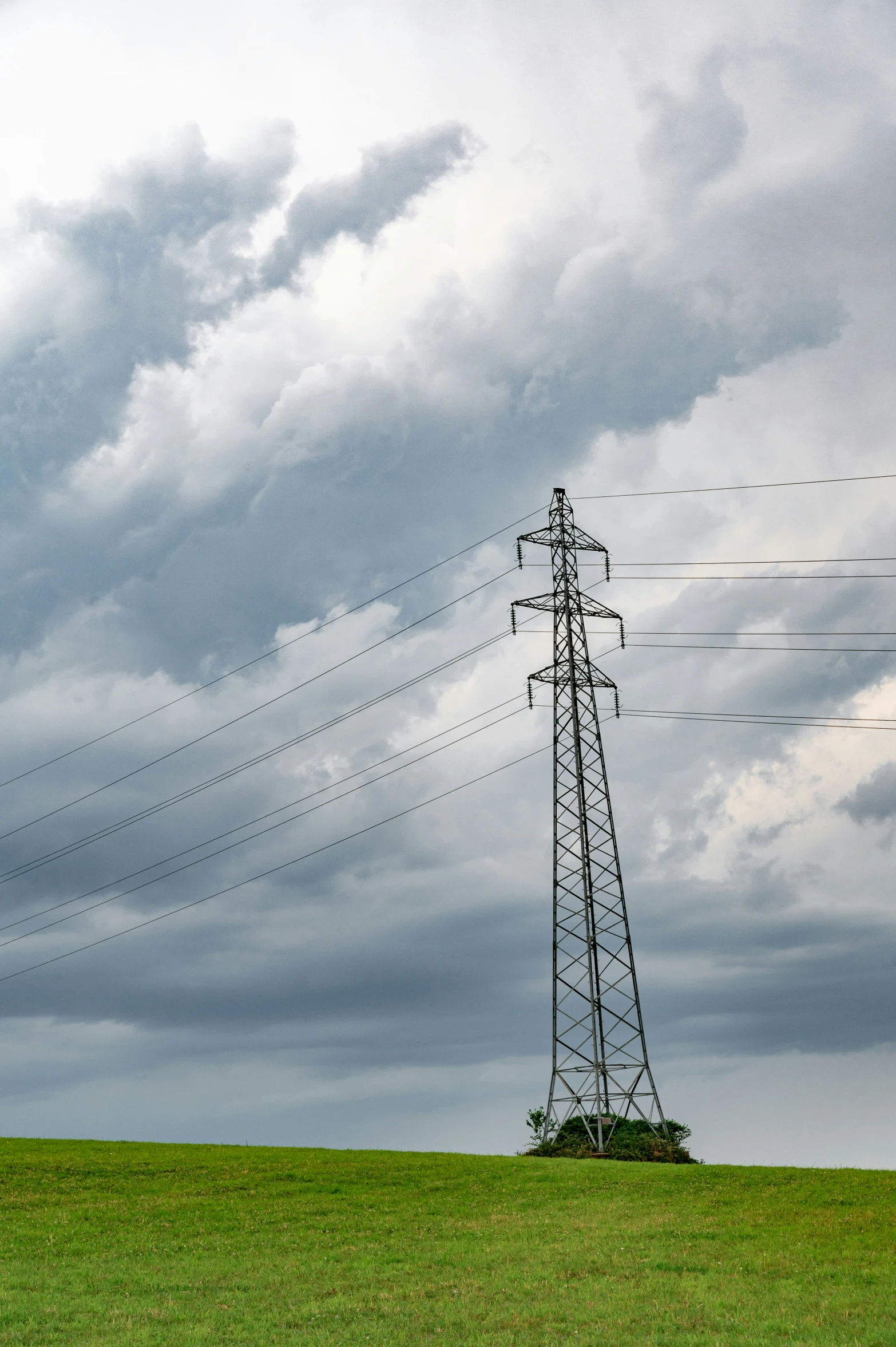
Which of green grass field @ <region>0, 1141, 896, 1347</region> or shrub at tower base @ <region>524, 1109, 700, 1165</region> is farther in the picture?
shrub at tower base @ <region>524, 1109, 700, 1165</region>

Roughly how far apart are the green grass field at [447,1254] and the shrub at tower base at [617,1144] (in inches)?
93.3

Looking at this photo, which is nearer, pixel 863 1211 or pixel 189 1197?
pixel 863 1211

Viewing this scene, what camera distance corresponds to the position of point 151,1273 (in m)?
29.3

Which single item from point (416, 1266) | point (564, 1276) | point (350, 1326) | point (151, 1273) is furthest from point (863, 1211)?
point (151, 1273)

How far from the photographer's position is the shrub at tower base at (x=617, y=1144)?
52.3 metres

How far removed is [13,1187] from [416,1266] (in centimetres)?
2180

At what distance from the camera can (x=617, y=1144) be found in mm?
52688

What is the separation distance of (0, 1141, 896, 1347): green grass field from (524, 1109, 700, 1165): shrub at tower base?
7.77 ft

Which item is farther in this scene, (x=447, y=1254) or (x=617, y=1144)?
(x=617, y=1144)

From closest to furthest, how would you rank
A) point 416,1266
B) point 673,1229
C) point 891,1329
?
point 891,1329, point 416,1266, point 673,1229

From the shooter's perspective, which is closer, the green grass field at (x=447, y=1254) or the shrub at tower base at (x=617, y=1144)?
the green grass field at (x=447, y=1254)

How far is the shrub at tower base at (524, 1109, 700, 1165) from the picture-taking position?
5228cm

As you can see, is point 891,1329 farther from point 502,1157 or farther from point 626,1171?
point 502,1157

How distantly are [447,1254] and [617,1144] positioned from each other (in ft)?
76.8
